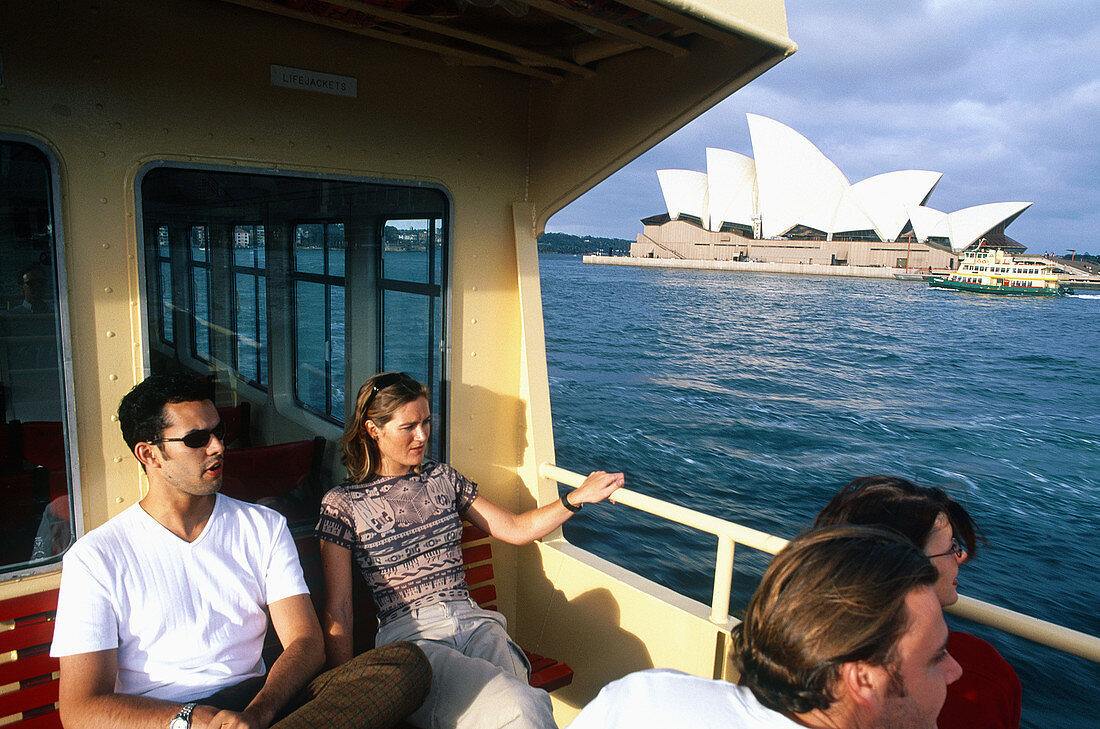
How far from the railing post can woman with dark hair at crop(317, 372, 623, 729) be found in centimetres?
38

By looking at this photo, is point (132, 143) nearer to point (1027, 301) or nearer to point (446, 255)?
point (446, 255)

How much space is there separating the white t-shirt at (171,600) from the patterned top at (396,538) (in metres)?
0.27

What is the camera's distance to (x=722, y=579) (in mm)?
2268

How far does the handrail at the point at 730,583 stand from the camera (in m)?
1.61

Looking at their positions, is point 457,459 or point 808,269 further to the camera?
point 808,269

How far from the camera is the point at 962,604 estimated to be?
5.76ft

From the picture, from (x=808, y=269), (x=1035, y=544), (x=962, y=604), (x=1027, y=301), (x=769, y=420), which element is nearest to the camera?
(x=962, y=604)

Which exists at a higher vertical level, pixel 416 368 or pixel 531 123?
pixel 531 123

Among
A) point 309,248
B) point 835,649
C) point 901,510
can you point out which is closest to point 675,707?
point 835,649

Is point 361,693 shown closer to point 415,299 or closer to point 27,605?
point 27,605

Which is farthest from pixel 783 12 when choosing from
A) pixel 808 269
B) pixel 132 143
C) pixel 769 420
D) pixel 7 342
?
pixel 808 269

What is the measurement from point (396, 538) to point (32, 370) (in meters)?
1.16

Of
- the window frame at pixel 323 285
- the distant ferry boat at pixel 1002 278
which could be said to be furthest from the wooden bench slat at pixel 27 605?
the distant ferry boat at pixel 1002 278

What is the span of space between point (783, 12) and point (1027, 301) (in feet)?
196
